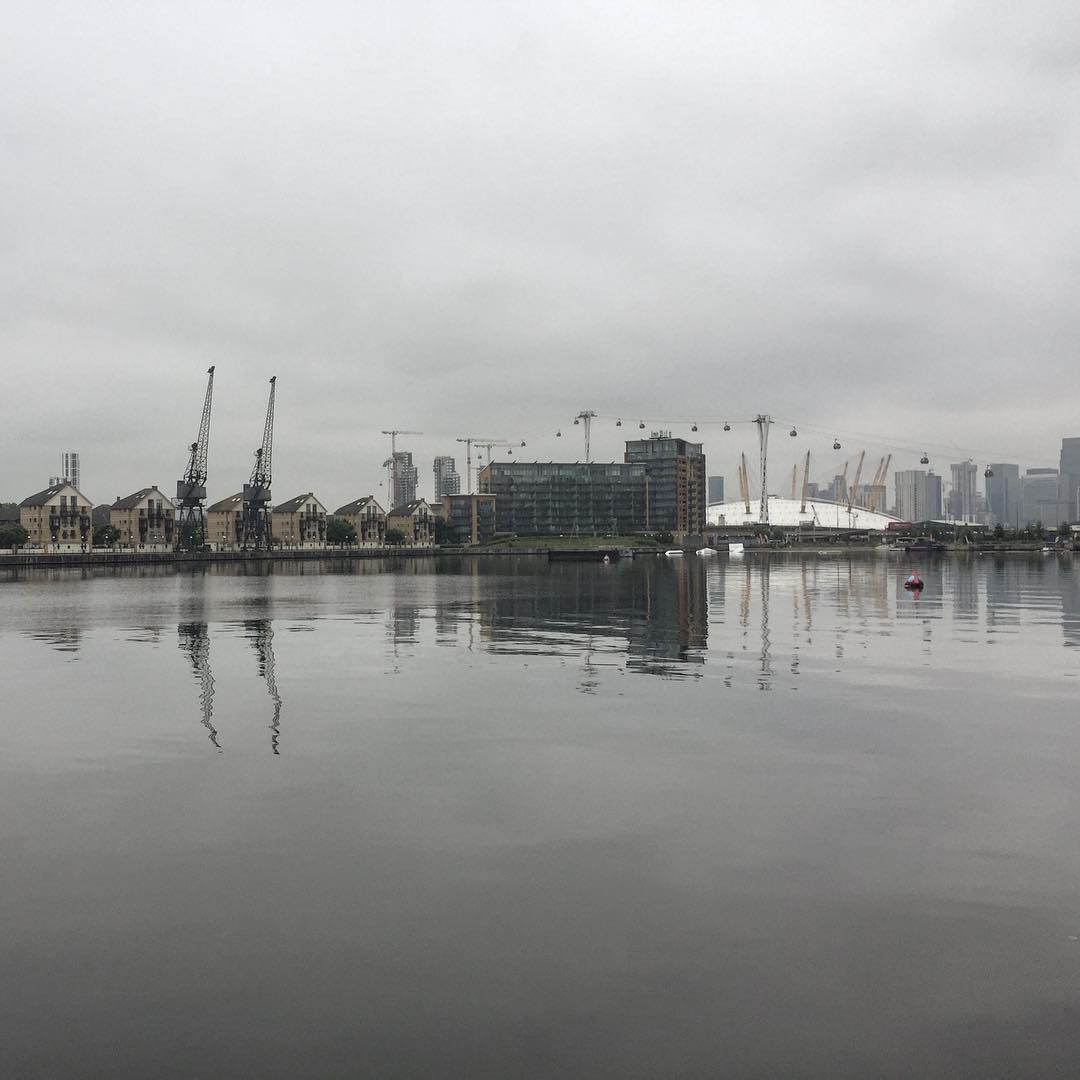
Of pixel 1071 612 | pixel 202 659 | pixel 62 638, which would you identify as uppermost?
pixel 202 659

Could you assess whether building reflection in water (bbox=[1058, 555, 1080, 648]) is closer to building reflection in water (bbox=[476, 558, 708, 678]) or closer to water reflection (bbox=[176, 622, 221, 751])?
building reflection in water (bbox=[476, 558, 708, 678])

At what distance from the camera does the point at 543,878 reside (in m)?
13.9

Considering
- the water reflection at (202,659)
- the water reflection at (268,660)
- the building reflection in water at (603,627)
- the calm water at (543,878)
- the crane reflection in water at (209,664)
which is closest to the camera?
the calm water at (543,878)

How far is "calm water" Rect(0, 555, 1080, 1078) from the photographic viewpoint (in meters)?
9.61

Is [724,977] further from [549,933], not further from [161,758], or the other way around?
[161,758]

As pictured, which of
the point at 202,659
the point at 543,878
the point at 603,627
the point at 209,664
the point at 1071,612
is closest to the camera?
the point at 543,878

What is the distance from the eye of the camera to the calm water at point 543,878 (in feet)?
31.5

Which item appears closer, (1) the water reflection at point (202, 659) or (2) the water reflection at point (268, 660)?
(2) the water reflection at point (268, 660)

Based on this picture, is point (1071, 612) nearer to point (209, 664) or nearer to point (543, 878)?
point (209, 664)

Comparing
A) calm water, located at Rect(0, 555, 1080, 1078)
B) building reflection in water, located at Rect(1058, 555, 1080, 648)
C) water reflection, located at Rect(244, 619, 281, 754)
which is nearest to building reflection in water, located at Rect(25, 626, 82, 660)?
water reflection, located at Rect(244, 619, 281, 754)

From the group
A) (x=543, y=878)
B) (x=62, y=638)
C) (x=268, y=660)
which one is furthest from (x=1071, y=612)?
(x=62, y=638)

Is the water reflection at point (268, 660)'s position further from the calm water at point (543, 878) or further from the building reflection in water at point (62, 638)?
the building reflection in water at point (62, 638)

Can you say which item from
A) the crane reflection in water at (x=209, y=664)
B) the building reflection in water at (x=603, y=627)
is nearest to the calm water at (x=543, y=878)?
the crane reflection in water at (x=209, y=664)

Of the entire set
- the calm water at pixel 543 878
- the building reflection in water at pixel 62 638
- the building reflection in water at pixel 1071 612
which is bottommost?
the building reflection in water at pixel 1071 612
